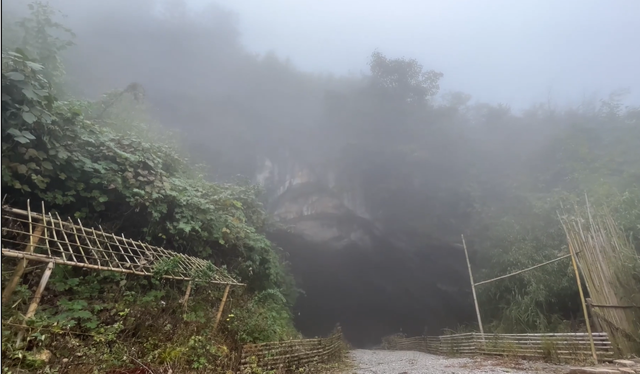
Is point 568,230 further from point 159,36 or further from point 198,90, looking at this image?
point 159,36

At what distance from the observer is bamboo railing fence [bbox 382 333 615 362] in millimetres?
5746


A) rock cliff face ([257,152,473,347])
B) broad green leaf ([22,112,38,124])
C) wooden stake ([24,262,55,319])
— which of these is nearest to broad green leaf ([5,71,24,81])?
broad green leaf ([22,112,38,124])

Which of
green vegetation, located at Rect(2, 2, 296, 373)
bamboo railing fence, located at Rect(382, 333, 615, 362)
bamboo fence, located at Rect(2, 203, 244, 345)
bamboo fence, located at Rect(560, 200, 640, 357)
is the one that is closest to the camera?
bamboo fence, located at Rect(2, 203, 244, 345)

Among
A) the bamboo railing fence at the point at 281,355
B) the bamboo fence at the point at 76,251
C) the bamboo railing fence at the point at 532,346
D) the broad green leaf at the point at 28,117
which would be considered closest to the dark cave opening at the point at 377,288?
the bamboo railing fence at the point at 532,346

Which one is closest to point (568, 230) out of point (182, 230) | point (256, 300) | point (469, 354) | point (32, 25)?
point (469, 354)

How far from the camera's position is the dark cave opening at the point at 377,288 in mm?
17344

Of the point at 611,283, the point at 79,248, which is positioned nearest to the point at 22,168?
the point at 79,248

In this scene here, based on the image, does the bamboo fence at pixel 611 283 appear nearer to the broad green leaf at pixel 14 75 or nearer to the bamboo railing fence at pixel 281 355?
the bamboo railing fence at pixel 281 355

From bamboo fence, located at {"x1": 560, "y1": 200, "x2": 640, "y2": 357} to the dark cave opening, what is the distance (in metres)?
10.4

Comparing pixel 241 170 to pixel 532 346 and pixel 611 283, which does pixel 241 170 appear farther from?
pixel 611 283

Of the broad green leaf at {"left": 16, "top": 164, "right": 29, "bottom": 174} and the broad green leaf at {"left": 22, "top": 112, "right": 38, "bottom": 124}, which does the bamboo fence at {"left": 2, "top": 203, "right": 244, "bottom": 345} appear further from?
the broad green leaf at {"left": 22, "top": 112, "right": 38, "bottom": 124}

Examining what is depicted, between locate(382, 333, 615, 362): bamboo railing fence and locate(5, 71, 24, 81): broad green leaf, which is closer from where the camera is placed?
locate(5, 71, 24, 81): broad green leaf

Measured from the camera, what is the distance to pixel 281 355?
5121mm

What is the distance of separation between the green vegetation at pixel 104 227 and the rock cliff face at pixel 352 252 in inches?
413
